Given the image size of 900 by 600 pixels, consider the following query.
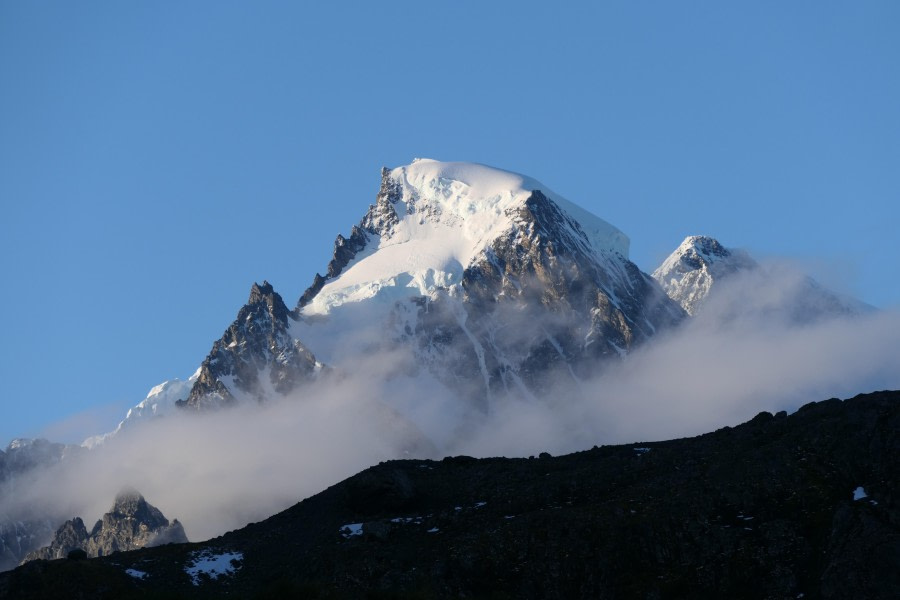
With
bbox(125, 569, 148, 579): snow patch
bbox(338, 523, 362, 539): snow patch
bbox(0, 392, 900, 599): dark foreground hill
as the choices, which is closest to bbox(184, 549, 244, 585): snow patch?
bbox(0, 392, 900, 599): dark foreground hill

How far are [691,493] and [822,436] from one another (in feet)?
48.2

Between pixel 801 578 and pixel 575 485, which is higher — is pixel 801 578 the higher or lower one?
the lower one

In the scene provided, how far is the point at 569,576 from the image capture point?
11694cm

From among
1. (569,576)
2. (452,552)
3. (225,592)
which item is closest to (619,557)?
(569,576)

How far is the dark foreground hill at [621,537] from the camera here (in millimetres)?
110500

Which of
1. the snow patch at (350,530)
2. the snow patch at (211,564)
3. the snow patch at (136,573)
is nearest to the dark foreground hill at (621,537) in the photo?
the snow patch at (350,530)

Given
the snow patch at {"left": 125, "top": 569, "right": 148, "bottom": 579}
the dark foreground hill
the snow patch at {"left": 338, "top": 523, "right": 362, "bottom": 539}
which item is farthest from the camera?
the snow patch at {"left": 338, "top": 523, "right": 362, "bottom": 539}

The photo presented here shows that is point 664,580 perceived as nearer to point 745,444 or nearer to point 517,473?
→ point 745,444

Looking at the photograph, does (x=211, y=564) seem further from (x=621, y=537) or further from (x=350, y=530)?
(x=621, y=537)

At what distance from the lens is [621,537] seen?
11950 centimetres

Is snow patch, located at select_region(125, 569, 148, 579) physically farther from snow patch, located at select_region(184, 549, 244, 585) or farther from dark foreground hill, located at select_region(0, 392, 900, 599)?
snow patch, located at select_region(184, 549, 244, 585)

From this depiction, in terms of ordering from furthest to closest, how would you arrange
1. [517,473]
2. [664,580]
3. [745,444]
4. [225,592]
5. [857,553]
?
[517,473], [745,444], [225,592], [664,580], [857,553]

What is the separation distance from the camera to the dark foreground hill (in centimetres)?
11050

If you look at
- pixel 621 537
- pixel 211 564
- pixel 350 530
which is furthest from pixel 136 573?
pixel 621 537
